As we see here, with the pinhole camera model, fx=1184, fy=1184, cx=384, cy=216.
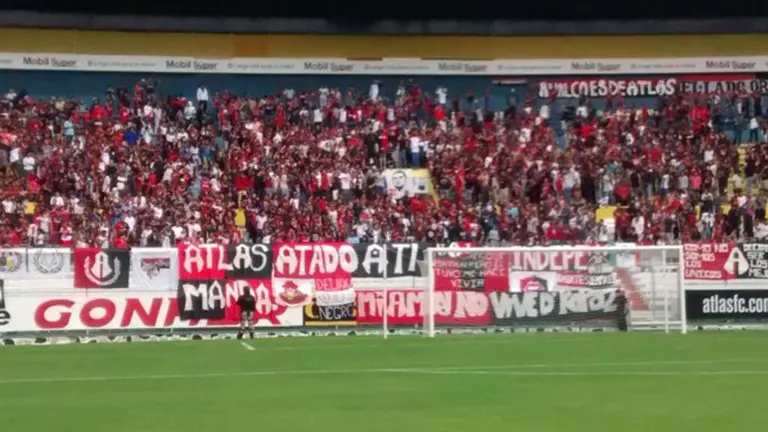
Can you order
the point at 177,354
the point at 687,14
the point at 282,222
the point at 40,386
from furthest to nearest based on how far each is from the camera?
the point at 687,14, the point at 282,222, the point at 177,354, the point at 40,386

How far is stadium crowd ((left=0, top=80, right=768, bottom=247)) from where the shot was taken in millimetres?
37031

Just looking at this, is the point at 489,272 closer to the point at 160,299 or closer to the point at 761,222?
the point at 160,299

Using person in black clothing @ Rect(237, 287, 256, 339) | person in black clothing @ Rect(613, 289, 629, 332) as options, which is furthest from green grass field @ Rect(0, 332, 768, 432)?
person in black clothing @ Rect(613, 289, 629, 332)

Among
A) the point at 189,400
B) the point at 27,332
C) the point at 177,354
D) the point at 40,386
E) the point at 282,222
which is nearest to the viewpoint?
the point at 189,400

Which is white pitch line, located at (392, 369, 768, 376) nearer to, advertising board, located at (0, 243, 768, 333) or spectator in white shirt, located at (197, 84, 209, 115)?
advertising board, located at (0, 243, 768, 333)

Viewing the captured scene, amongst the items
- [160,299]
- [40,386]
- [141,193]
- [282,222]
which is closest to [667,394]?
[40,386]

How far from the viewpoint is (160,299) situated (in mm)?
28219

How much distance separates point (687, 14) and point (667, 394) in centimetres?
3562

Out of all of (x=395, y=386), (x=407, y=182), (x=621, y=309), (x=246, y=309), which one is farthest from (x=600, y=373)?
(x=407, y=182)

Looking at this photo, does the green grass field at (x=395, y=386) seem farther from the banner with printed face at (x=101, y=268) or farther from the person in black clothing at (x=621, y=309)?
the person in black clothing at (x=621, y=309)

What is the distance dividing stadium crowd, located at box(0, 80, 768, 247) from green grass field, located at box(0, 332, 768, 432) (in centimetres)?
1180

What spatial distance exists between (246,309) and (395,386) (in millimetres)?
11335

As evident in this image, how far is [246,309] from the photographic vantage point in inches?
1079

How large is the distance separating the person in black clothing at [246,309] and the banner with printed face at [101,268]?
9.20ft
